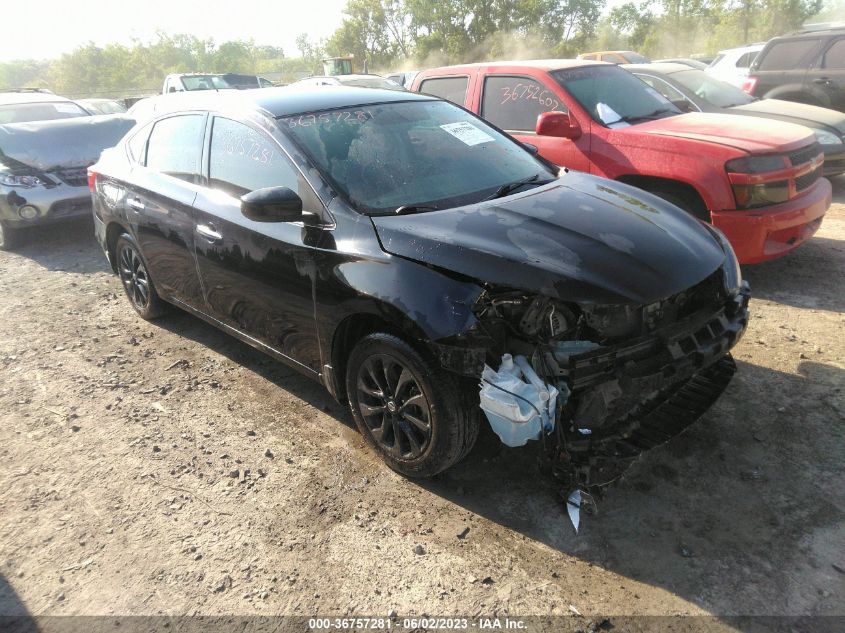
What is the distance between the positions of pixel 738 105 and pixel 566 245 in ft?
20.5

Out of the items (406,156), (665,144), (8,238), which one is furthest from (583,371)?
(8,238)

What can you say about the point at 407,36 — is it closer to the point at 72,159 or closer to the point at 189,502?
the point at 72,159

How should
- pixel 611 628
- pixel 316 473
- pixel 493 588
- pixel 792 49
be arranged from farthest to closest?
1. pixel 792 49
2. pixel 316 473
3. pixel 493 588
4. pixel 611 628

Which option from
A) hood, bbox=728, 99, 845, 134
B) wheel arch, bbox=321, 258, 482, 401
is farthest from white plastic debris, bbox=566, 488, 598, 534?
hood, bbox=728, 99, 845, 134

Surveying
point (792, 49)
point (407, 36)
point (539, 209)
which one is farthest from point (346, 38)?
point (539, 209)

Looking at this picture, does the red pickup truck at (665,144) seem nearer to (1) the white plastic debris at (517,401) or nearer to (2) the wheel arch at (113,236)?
(1) the white plastic debris at (517,401)

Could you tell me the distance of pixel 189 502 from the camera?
9.50ft

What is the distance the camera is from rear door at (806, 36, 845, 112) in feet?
27.0

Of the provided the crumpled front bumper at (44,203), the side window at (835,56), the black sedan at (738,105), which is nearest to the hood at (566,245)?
the black sedan at (738,105)

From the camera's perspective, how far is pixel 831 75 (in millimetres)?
8312

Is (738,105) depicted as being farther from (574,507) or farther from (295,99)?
(574,507)

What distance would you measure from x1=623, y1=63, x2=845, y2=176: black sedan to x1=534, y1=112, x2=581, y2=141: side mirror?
221cm

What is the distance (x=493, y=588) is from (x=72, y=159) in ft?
→ 24.9

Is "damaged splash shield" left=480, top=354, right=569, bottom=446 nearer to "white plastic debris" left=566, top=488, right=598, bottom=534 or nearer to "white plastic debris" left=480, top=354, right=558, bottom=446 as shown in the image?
"white plastic debris" left=480, top=354, right=558, bottom=446
